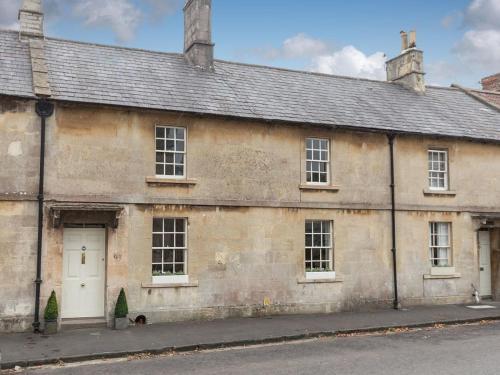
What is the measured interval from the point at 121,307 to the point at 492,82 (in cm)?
2203

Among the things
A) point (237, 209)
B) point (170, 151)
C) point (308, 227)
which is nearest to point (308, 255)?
point (308, 227)

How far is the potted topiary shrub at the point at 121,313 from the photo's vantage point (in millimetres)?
13758

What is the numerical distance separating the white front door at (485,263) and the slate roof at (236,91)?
12.0ft

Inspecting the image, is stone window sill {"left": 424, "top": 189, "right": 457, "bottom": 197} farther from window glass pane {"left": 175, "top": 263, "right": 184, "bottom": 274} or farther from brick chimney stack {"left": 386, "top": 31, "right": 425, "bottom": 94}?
window glass pane {"left": 175, "top": 263, "right": 184, "bottom": 274}

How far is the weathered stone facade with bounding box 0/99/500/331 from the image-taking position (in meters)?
13.8

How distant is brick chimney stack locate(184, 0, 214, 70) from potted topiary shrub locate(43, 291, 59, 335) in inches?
358

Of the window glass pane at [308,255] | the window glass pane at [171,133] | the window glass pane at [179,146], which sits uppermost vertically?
the window glass pane at [171,133]

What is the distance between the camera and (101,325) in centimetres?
1407

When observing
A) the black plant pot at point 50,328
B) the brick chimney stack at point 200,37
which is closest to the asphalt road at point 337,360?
the black plant pot at point 50,328

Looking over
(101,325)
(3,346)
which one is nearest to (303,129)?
(101,325)

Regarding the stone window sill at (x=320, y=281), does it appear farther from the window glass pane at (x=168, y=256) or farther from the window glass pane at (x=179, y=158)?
the window glass pane at (x=179, y=158)

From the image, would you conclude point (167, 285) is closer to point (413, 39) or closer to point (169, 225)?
point (169, 225)

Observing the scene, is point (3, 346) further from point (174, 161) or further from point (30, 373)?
point (174, 161)

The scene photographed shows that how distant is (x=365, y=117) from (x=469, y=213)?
511 cm
